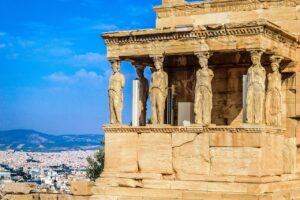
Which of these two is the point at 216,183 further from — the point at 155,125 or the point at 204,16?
the point at 204,16

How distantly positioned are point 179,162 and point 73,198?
12.5 ft

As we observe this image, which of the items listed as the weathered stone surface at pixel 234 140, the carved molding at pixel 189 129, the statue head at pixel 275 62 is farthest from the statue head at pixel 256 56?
the weathered stone surface at pixel 234 140

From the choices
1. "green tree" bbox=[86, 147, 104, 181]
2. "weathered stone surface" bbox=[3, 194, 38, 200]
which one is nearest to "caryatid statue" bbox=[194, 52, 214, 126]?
"weathered stone surface" bbox=[3, 194, 38, 200]

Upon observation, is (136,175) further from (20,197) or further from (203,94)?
(20,197)

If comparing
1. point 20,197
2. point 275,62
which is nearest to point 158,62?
point 275,62

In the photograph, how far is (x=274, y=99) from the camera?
2191cm

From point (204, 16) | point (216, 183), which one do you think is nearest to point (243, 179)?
point (216, 183)

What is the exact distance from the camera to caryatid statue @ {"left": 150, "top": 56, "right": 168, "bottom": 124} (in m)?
21.8

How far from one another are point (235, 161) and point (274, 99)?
223 centimetres

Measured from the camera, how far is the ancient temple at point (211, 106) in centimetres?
2062

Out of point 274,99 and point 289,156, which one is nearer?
point 274,99

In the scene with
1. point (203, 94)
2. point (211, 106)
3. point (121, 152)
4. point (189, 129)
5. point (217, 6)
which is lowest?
point (121, 152)

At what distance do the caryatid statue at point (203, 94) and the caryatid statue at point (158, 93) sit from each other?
39.0 inches

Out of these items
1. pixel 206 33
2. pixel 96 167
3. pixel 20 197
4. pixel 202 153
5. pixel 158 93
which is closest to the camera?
pixel 202 153
